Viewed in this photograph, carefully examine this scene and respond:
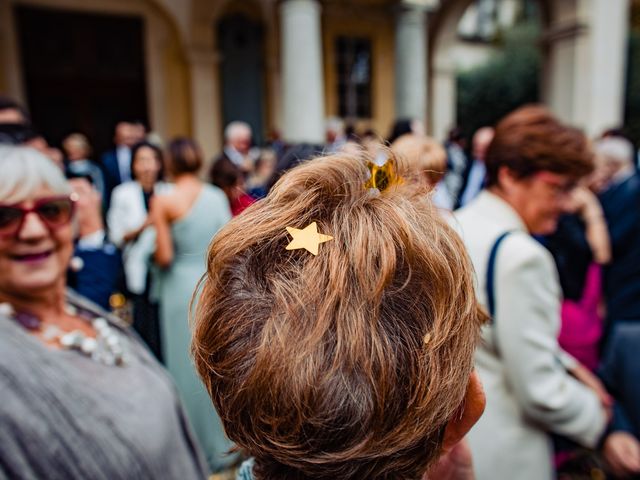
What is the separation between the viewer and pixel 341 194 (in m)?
0.72

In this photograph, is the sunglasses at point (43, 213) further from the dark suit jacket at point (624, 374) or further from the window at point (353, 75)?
the window at point (353, 75)

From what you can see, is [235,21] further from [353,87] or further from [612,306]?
[612,306]

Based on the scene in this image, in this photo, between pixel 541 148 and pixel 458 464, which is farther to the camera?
pixel 541 148

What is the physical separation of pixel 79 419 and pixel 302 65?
6.00 m

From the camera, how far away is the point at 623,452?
1.56 metres

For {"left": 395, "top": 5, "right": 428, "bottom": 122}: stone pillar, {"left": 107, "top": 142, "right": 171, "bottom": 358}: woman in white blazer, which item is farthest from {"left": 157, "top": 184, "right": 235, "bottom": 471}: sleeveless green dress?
{"left": 395, "top": 5, "right": 428, "bottom": 122}: stone pillar

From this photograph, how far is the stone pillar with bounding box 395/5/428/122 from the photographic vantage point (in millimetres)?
7945

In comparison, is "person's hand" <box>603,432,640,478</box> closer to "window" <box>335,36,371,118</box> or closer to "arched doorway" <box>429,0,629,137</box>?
"arched doorway" <box>429,0,629,137</box>

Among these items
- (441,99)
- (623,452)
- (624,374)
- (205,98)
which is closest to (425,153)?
(624,374)

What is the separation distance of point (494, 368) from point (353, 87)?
447 inches

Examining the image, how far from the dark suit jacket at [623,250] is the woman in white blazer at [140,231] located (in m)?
2.60

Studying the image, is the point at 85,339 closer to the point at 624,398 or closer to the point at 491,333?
the point at 491,333

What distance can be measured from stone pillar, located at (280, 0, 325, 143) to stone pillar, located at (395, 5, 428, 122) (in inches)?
75.9

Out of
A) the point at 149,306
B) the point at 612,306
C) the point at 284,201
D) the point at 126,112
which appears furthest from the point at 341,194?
the point at 126,112
